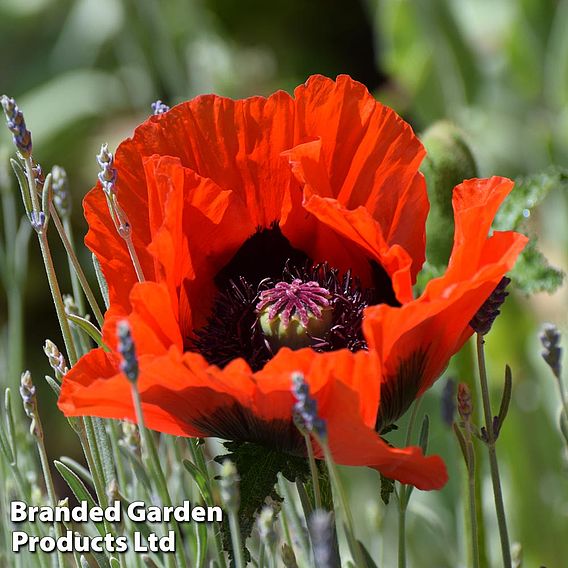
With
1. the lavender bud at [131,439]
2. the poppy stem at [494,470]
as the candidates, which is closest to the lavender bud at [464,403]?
the poppy stem at [494,470]

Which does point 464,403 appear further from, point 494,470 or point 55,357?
point 55,357

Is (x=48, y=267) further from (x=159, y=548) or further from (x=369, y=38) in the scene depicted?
(x=369, y=38)

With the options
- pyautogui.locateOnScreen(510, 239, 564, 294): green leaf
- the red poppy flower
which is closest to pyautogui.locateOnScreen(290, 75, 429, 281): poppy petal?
the red poppy flower

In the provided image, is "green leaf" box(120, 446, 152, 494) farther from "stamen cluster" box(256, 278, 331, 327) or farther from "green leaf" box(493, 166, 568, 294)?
"green leaf" box(493, 166, 568, 294)

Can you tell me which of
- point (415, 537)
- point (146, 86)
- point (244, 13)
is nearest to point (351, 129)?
point (415, 537)

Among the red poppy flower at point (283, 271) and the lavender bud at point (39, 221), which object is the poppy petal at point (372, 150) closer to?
the red poppy flower at point (283, 271)

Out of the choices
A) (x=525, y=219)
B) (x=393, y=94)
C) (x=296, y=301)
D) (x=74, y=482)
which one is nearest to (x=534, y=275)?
(x=525, y=219)

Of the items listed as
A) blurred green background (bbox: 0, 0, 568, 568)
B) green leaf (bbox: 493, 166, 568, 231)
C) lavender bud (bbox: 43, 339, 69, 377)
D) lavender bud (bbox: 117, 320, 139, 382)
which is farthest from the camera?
blurred green background (bbox: 0, 0, 568, 568)
